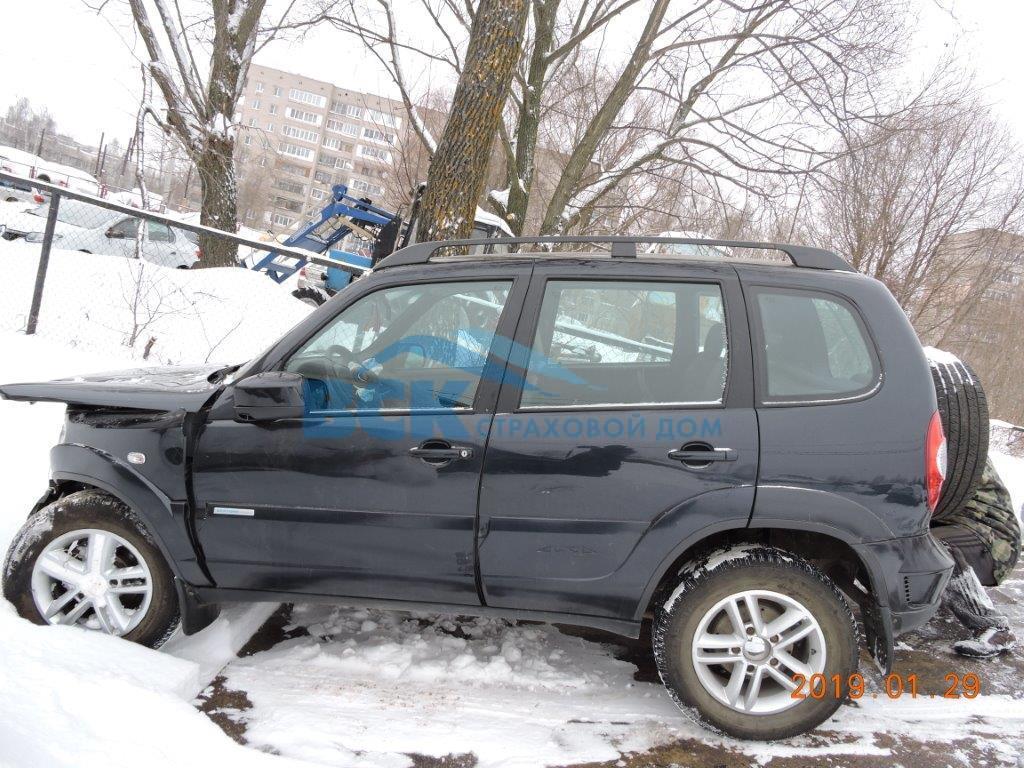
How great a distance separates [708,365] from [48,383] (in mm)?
2894

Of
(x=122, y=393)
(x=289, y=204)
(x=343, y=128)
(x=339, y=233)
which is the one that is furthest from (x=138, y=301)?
(x=343, y=128)

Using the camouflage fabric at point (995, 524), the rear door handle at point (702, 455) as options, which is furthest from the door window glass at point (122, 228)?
the camouflage fabric at point (995, 524)

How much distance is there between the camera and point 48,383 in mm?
3088

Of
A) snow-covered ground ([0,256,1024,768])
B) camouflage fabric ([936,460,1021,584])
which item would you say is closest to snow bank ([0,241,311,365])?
snow-covered ground ([0,256,1024,768])

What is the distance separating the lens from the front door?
2758mm

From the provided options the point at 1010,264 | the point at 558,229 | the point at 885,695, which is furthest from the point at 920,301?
the point at 885,695

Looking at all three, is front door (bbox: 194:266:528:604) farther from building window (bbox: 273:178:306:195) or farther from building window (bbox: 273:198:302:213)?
building window (bbox: 273:178:306:195)

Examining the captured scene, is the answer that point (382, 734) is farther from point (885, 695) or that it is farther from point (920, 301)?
point (920, 301)

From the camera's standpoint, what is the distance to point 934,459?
102 inches

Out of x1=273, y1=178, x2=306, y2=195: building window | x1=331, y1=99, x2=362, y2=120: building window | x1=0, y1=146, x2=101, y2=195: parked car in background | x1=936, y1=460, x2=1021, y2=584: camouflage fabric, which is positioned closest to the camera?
x1=936, y1=460, x2=1021, y2=584: camouflage fabric

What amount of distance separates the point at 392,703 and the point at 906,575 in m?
2.09

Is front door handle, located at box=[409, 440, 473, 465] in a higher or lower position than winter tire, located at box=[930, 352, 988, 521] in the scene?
lower

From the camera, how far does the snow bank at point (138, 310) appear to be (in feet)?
23.6

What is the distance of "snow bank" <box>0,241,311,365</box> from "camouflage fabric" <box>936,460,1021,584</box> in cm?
662
